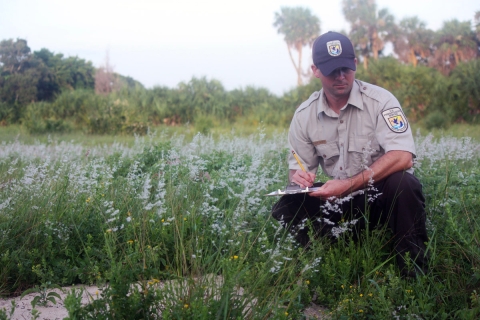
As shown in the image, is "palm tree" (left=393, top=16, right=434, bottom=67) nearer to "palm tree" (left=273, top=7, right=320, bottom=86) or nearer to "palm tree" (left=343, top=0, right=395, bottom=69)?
"palm tree" (left=343, top=0, right=395, bottom=69)

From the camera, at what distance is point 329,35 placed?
11.8 ft

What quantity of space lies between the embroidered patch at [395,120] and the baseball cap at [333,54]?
0.39 metres

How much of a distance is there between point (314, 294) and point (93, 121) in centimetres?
1637

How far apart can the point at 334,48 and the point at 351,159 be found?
0.79 m

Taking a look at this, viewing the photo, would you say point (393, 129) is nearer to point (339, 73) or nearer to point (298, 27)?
point (339, 73)

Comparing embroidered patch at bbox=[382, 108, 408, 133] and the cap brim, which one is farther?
the cap brim

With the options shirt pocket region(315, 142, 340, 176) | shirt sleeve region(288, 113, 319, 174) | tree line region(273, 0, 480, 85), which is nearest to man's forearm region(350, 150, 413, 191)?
shirt pocket region(315, 142, 340, 176)

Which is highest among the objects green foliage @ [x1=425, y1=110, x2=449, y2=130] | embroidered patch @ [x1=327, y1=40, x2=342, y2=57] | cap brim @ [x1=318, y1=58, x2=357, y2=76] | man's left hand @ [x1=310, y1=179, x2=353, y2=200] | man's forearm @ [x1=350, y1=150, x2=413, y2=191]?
embroidered patch @ [x1=327, y1=40, x2=342, y2=57]

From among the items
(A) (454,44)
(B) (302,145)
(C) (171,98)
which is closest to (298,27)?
(A) (454,44)

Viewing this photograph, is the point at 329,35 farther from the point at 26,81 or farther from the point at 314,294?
the point at 26,81

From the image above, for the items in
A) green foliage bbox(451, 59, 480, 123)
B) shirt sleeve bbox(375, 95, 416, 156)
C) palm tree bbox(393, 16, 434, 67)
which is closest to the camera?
shirt sleeve bbox(375, 95, 416, 156)

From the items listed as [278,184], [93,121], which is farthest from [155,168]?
[93,121]

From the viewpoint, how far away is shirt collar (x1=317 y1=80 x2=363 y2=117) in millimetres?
3555

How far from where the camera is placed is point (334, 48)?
3488 millimetres
